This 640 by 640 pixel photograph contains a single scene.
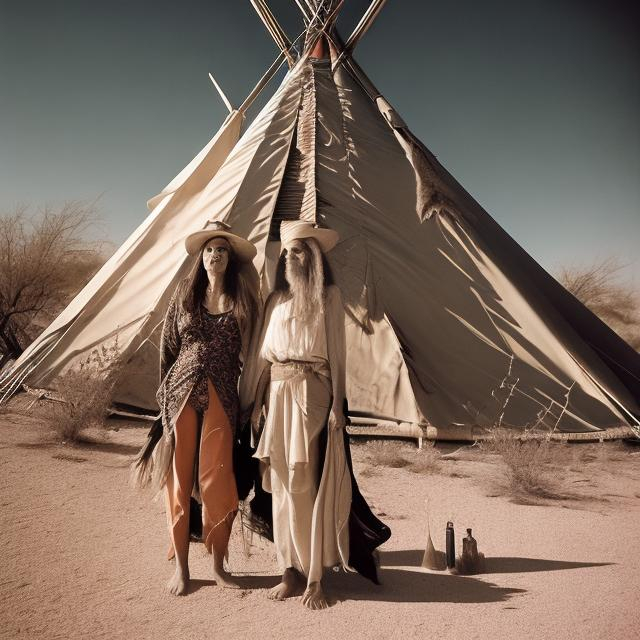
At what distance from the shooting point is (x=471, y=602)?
263 centimetres

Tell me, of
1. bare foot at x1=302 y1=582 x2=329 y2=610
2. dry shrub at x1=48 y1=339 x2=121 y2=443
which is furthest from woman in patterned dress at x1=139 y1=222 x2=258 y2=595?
dry shrub at x1=48 y1=339 x2=121 y2=443

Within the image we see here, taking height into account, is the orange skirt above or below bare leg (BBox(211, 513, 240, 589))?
above

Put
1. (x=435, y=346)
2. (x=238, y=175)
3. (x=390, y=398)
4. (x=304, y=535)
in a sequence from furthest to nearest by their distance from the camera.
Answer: (x=238, y=175), (x=435, y=346), (x=390, y=398), (x=304, y=535)

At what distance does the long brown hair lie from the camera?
9.58 ft

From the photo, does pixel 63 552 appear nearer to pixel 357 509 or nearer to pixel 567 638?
pixel 357 509

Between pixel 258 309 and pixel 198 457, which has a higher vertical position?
pixel 258 309

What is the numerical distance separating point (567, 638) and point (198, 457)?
5.36ft

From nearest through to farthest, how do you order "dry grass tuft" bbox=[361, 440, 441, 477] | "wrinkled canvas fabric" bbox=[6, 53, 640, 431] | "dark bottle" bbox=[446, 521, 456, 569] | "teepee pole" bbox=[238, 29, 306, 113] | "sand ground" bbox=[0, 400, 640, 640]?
"sand ground" bbox=[0, 400, 640, 640] → "dark bottle" bbox=[446, 521, 456, 569] → "wrinkled canvas fabric" bbox=[6, 53, 640, 431] → "dry grass tuft" bbox=[361, 440, 441, 477] → "teepee pole" bbox=[238, 29, 306, 113]

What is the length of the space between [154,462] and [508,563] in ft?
5.96

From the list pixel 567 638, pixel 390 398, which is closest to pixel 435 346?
pixel 390 398

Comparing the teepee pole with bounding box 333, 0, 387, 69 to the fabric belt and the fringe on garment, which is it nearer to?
the fabric belt

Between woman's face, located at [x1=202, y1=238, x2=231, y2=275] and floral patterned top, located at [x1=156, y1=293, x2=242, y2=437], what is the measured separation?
201mm

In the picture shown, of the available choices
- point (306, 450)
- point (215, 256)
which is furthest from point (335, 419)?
point (215, 256)

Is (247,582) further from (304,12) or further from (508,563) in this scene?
(304,12)
